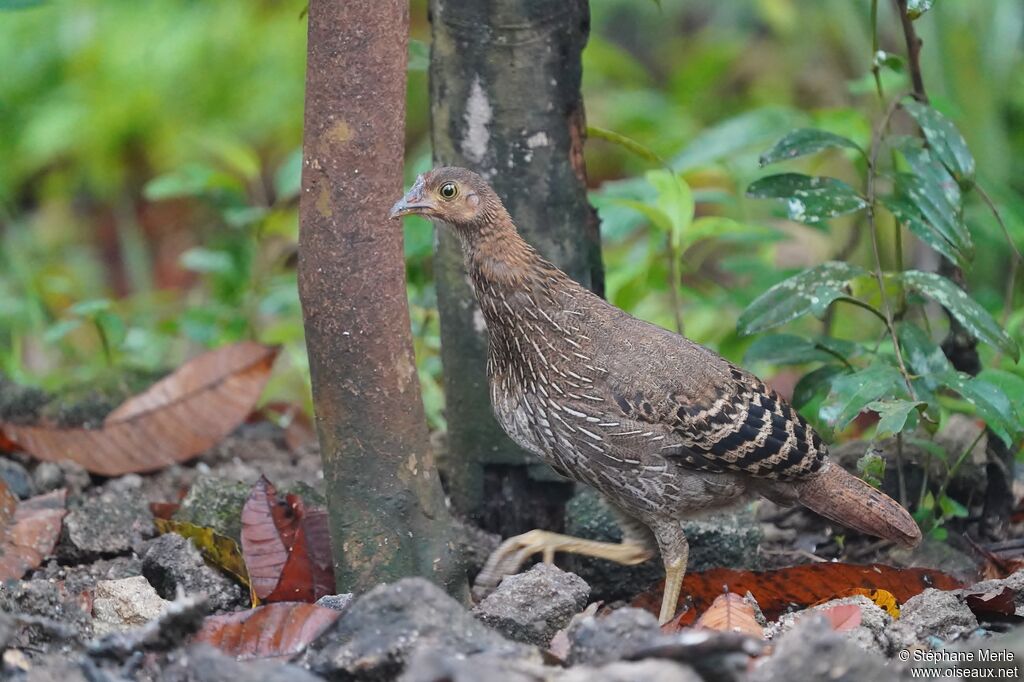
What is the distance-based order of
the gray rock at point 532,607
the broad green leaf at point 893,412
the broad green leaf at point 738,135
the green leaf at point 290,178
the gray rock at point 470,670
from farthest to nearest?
the broad green leaf at point 738,135
the green leaf at point 290,178
the broad green leaf at point 893,412
the gray rock at point 532,607
the gray rock at point 470,670

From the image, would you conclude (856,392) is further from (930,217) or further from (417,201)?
(417,201)

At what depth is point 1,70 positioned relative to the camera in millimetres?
9031

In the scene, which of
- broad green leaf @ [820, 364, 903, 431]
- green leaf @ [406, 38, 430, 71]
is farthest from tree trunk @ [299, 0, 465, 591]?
broad green leaf @ [820, 364, 903, 431]

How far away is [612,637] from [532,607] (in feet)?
2.44

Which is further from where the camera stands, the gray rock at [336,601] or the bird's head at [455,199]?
the bird's head at [455,199]

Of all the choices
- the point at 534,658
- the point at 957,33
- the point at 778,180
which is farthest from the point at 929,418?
the point at 957,33

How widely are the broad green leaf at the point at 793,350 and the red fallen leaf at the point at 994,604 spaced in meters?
1.03

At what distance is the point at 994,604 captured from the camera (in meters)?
3.47

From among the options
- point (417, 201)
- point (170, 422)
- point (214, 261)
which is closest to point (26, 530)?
point (170, 422)

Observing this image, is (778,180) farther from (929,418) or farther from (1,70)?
(1,70)

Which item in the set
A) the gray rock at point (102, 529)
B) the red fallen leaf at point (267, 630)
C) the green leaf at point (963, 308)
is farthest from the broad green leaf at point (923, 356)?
the gray rock at point (102, 529)

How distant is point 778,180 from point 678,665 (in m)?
2.09

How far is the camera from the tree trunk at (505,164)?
4035 millimetres

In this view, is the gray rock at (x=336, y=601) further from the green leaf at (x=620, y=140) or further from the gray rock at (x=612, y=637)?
the green leaf at (x=620, y=140)
